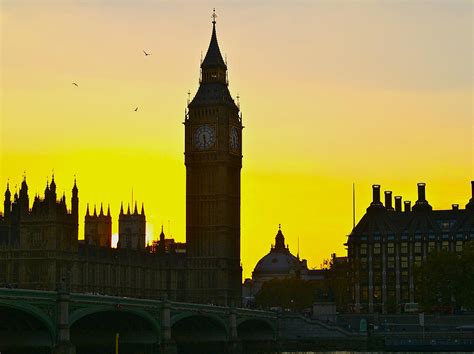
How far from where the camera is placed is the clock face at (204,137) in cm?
18388

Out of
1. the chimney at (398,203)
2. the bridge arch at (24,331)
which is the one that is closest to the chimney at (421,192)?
the chimney at (398,203)

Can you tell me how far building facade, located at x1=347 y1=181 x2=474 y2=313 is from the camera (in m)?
178

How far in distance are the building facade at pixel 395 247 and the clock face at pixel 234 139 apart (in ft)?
70.2

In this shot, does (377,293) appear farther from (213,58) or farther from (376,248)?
(213,58)

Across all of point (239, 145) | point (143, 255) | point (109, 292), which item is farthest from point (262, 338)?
point (239, 145)

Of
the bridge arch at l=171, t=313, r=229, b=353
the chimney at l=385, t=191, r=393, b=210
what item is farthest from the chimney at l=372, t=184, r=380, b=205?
the bridge arch at l=171, t=313, r=229, b=353

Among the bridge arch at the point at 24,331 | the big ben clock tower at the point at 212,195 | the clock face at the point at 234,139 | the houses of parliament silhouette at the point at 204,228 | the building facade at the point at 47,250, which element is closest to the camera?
the bridge arch at the point at 24,331

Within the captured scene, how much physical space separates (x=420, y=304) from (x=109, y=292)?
127 feet

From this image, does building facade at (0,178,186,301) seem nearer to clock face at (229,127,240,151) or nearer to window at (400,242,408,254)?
clock face at (229,127,240,151)

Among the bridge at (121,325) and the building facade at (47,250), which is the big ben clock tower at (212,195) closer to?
the building facade at (47,250)

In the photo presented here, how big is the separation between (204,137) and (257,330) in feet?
149

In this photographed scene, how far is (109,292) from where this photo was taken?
160m

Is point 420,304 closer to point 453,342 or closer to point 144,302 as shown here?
point 453,342

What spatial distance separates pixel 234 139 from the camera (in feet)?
615
